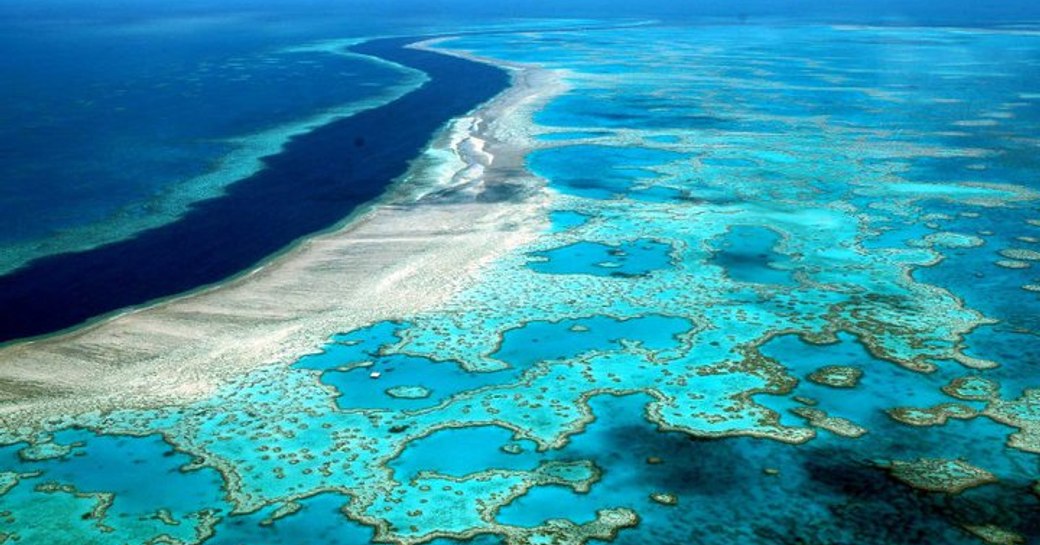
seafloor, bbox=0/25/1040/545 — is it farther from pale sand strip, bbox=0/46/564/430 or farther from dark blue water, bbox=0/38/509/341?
dark blue water, bbox=0/38/509/341

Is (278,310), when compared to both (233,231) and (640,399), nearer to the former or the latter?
(233,231)

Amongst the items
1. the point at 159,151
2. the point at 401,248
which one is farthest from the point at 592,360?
the point at 159,151

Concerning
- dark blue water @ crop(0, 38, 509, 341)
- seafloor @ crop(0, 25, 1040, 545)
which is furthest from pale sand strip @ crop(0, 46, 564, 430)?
dark blue water @ crop(0, 38, 509, 341)

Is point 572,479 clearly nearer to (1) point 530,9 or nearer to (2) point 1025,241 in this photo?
(2) point 1025,241

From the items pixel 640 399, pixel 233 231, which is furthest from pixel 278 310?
pixel 640 399


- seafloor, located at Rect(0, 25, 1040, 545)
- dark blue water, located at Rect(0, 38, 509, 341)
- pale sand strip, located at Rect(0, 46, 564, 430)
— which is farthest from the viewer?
dark blue water, located at Rect(0, 38, 509, 341)

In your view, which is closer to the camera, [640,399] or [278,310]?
[640,399]

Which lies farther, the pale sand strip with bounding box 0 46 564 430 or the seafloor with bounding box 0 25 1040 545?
the pale sand strip with bounding box 0 46 564 430
